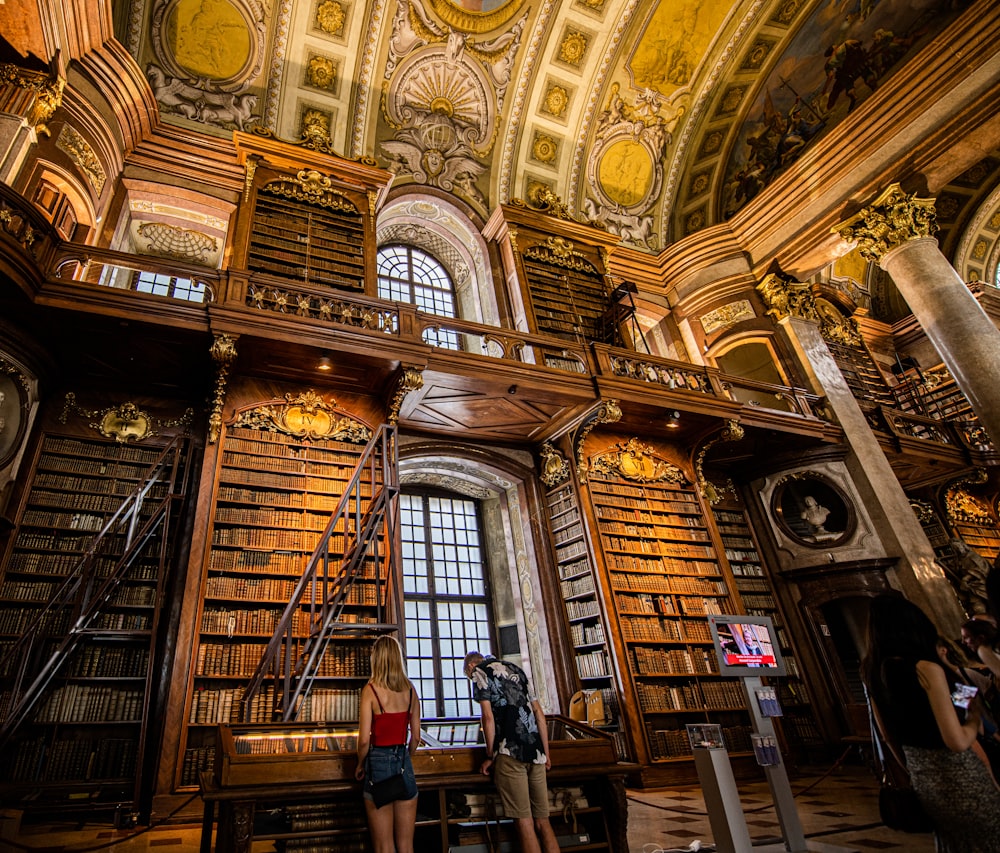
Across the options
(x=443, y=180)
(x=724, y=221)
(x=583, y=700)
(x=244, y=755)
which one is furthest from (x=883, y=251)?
(x=244, y=755)

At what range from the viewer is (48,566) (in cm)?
461

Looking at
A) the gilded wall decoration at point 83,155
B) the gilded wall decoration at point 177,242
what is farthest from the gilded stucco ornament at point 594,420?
the gilded wall decoration at point 83,155

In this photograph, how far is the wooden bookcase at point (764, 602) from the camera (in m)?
6.93

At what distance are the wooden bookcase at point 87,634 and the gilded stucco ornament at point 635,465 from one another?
4.71 metres

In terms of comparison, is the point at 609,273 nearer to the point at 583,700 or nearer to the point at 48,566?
the point at 583,700

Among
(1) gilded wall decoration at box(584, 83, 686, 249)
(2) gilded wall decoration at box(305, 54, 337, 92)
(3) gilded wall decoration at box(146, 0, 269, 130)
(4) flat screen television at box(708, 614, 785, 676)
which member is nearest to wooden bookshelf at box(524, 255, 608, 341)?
(1) gilded wall decoration at box(584, 83, 686, 249)

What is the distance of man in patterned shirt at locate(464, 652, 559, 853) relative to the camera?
9.15 ft

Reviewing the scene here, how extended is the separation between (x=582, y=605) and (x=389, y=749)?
419 centimetres

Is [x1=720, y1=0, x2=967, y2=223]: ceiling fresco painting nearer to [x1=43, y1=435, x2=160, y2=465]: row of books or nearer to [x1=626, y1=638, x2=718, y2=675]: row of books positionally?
[x1=626, y1=638, x2=718, y2=675]: row of books

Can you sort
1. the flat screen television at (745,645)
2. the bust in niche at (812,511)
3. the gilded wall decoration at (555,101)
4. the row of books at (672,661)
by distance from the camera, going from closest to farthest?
the flat screen television at (745,645)
the row of books at (672,661)
the bust in niche at (812,511)
the gilded wall decoration at (555,101)

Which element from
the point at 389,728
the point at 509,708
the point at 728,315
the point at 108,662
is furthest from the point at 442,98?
the point at 389,728

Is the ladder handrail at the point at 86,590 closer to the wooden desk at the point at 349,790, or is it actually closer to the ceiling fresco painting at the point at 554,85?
the wooden desk at the point at 349,790

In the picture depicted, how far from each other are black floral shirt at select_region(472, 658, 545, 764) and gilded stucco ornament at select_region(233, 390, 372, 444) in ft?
11.3

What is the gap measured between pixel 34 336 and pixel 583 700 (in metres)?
5.75
